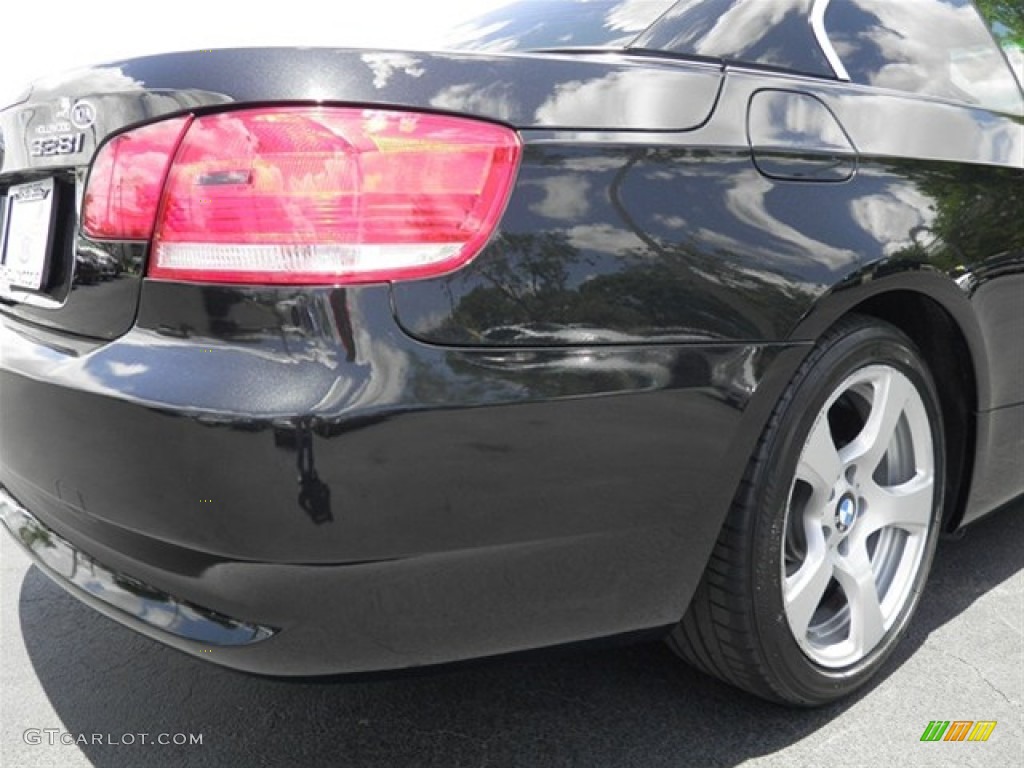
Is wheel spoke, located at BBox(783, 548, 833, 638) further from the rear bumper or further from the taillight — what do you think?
the taillight

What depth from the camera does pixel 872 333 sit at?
78.0 inches

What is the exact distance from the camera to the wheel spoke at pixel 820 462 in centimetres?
192

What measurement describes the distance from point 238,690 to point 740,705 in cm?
109

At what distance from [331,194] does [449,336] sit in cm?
27

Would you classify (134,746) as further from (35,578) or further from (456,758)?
(35,578)

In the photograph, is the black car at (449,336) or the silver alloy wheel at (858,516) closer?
the black car at (449,336)

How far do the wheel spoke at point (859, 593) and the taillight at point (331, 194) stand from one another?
3.85ft

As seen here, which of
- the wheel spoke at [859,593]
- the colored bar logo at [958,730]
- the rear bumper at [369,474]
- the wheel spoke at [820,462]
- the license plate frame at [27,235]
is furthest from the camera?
the wheel spoke at [859,593]

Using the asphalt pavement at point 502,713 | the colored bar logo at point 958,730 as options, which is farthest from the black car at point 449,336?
the colored bar logo at point 958,730

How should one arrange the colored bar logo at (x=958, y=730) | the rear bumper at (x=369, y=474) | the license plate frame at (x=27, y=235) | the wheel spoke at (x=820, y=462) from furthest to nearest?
the colored bar logo at (x=958, y=730)
the wheel spoke at (x=820, y=462)
the license plate frame at (x=27, y=235)
the rear bumper at (x=369, y=474)

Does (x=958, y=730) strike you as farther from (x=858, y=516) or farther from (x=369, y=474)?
(x=369, y=474)

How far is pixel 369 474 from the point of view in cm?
143

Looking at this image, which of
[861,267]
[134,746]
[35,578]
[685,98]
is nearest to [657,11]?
[685,98]

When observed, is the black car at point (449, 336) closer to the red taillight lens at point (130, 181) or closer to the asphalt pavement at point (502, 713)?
the red taillight lens at point (130, 181)
